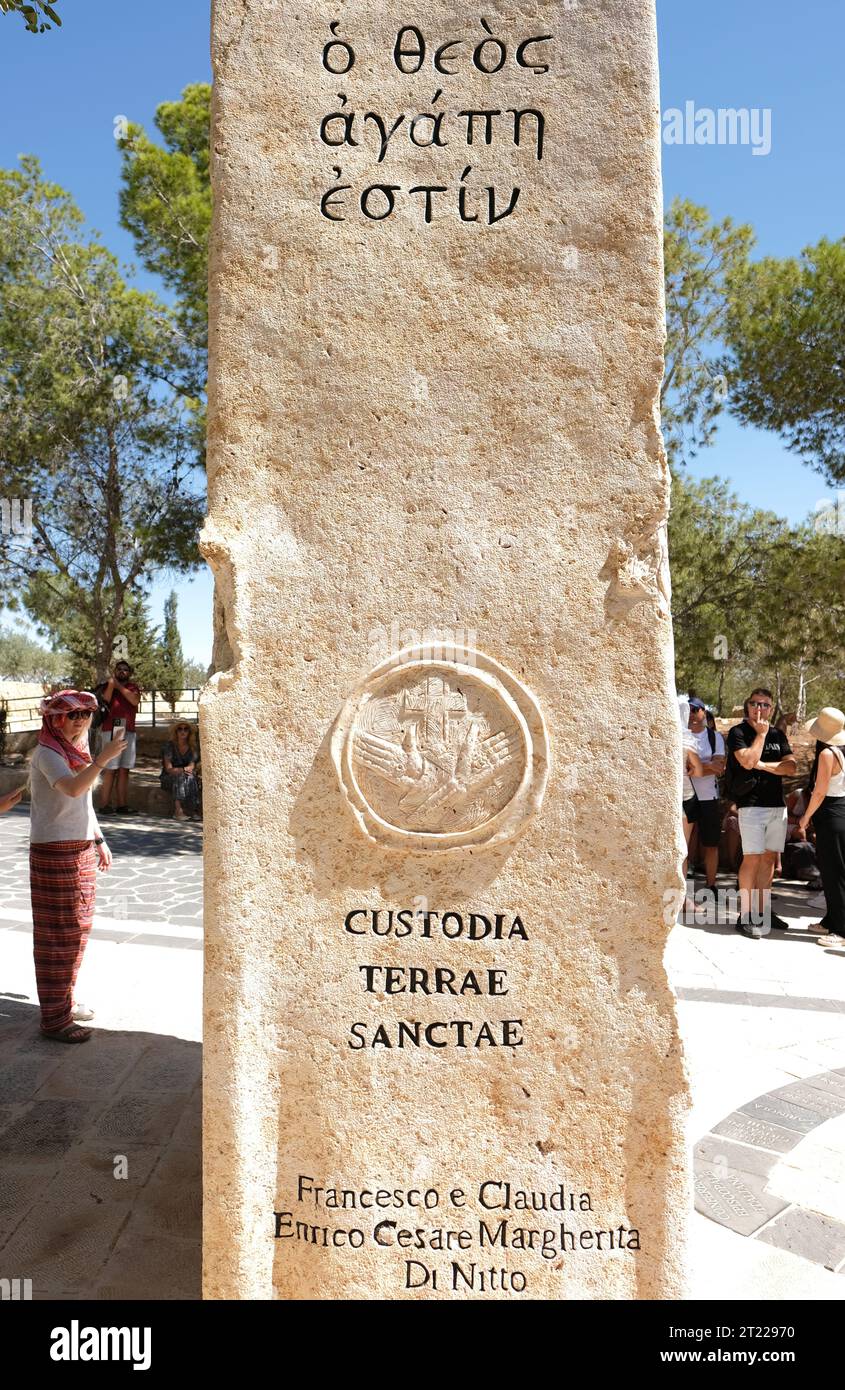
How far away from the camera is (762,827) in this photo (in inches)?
263

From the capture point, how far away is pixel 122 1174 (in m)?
3.39

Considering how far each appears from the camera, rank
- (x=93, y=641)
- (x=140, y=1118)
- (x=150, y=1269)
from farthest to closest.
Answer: (x=93, y=641) < (x=140, y=1118) < (x=150, y=1269)

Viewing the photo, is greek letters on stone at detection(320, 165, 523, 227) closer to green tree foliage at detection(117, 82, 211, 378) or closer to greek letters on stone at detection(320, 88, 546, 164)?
greek letters on stone at detection(320, 88, 546, 164)

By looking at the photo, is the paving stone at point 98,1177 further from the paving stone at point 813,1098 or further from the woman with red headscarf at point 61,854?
the paving stone at point 813,1098

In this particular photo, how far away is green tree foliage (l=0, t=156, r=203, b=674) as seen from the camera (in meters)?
13.5

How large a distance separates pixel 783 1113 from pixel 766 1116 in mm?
88

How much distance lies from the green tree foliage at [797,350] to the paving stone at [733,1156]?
9.54m

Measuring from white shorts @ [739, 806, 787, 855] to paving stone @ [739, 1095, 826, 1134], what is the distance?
114 inches

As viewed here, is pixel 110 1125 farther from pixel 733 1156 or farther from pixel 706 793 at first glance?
pixel 706 793

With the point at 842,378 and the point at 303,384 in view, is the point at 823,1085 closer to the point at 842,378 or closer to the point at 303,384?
the point at 303,384

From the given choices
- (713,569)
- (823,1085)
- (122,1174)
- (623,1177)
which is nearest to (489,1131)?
(623,1177)

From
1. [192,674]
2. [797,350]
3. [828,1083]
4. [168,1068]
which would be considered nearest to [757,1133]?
Answer: [828,1083]
